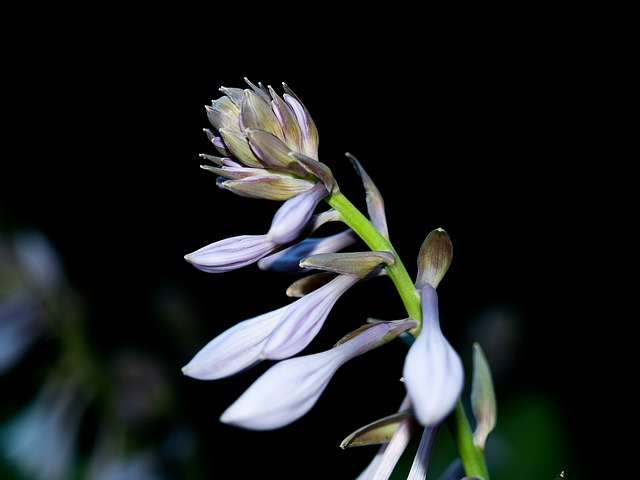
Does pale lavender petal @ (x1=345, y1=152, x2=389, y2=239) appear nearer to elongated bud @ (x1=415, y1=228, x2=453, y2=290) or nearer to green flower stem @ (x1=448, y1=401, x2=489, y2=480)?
elongated bud @ (x1=415, y1=228, x2=453, y2=290)

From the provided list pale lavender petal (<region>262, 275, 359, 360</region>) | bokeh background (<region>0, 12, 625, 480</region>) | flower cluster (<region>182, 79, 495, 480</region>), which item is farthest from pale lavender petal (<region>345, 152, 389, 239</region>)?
bokeh background (<region>0, 12, 625, 480</region>)

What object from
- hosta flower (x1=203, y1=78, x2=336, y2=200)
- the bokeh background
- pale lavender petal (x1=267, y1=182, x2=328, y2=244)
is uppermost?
hosta flower (x1=203, y1=78, x2=336, y2=200)

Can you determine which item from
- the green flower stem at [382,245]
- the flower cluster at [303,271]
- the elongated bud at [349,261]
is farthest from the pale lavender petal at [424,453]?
the elongated bud at [349,261]

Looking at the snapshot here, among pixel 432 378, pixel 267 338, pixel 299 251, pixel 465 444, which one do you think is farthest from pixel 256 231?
pixel 432 378

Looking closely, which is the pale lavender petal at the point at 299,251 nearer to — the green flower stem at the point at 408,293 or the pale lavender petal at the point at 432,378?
the green flower stem at the point at 408,293

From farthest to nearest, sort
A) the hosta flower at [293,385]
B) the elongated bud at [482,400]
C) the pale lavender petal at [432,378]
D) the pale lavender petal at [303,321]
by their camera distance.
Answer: the elongated bud at [482,400] → the pale lavender petal at [303,321] → the hosta flower at [293,385] → the pale lavender petal at [432,378]
